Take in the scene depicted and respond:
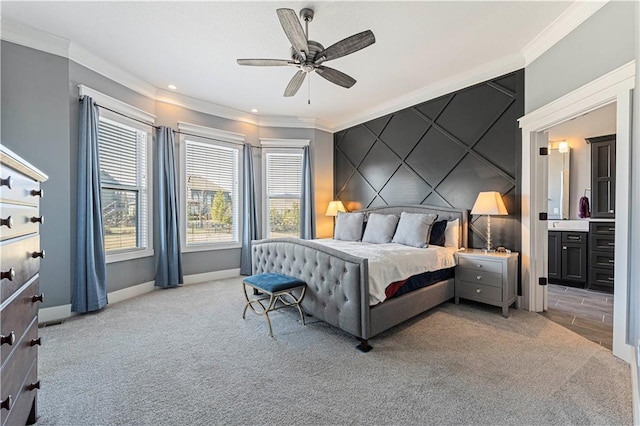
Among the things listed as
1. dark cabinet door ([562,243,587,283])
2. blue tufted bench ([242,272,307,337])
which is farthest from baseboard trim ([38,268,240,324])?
dark cabinet door ([562,243,587,283])

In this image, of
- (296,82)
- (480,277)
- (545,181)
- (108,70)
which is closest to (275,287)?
(296,82)

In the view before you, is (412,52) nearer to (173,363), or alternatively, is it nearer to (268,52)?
(268,52)

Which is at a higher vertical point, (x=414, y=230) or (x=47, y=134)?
(x=47, y=134)

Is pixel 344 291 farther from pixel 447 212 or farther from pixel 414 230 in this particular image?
pixel 447 212

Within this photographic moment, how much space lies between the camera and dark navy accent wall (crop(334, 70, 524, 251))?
3.31m

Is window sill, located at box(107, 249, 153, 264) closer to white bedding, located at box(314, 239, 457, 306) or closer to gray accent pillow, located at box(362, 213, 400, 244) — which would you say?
white bedding, located at box(314, 239, 457, 306)

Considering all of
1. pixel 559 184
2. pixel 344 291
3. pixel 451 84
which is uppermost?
pixel 451 84

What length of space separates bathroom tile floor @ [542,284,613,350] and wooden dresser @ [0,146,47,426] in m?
3.74

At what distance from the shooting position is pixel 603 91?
223 cm

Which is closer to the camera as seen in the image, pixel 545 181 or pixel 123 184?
pixel 545 181

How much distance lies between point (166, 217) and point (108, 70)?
194cm

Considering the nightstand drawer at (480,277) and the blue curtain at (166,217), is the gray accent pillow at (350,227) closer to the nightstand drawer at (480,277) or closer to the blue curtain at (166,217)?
the nightstand drawer at (480,277)

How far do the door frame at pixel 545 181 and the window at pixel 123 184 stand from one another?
4.84 meters

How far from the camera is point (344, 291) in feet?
7.79
